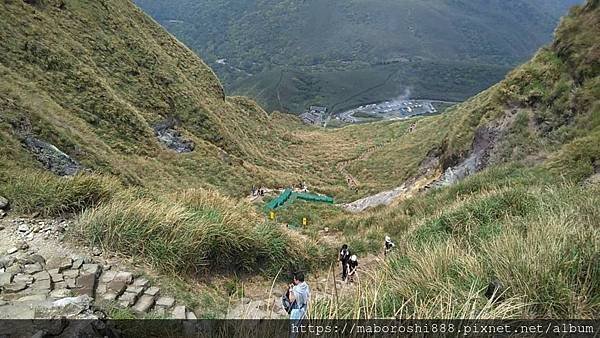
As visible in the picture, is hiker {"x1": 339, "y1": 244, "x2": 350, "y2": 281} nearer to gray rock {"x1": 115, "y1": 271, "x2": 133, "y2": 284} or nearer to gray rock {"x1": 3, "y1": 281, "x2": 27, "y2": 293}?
gray rock {"x1": 115, "y1": 271, "x2": 133, "y2": 284}

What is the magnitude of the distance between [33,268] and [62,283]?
0.59 metres

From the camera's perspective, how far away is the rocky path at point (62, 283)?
5.14 meters

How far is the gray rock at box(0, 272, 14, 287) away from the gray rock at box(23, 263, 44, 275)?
8.4 inches

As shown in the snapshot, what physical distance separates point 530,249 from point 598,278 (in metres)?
0.67

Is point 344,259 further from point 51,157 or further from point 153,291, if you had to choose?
point 51,157

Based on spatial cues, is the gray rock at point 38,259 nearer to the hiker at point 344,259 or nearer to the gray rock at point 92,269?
the gray rock at point 92,269

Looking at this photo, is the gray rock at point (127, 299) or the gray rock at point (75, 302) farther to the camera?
the gray rock at point (127, 299)

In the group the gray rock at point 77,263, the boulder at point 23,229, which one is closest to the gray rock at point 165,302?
the gray rock at point 77,263

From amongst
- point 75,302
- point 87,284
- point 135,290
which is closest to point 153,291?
point 135,290

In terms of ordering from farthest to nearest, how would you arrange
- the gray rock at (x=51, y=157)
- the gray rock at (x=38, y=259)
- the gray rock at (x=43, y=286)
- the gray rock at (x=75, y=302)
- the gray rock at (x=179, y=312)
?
the gray rock at (x=51, y=157), the gray rock at (x=38, y=259), the gray rock at (x=179, y=312), the gray rock at (x=43, y=286), the gray rock at (x=75, y=302)

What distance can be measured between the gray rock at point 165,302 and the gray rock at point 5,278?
6.16ft

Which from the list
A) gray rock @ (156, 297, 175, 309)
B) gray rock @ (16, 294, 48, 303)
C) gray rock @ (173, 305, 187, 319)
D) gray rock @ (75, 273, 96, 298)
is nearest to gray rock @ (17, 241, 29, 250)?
gray rock @ (75, 273, 96, 298)

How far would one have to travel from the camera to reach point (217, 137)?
4553 cm

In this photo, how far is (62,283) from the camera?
612 centimetres
